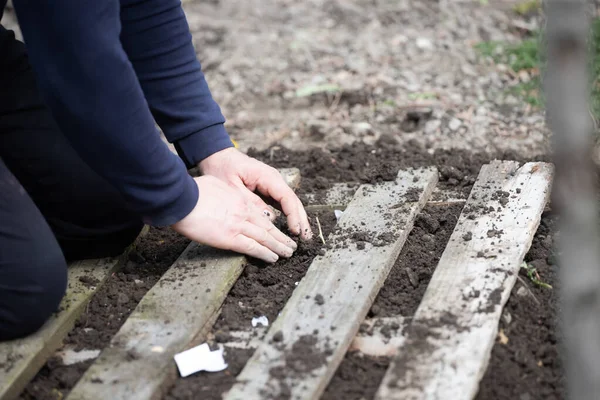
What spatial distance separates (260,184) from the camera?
2508mm

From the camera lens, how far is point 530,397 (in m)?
1.85

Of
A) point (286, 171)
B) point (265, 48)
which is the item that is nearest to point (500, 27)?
point (265, 48)

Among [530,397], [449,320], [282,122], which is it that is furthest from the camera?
[282,122]

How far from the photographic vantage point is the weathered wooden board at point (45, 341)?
1.99 meters

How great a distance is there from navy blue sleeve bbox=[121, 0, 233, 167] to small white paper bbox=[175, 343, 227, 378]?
0.76 metres

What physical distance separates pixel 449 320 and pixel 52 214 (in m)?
1.33

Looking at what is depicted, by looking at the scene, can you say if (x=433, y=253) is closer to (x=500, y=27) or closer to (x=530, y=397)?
(x=530, y=397)

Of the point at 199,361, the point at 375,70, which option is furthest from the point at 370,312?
the point at 375,70

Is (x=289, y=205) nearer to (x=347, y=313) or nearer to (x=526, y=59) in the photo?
(x=347, y=313)

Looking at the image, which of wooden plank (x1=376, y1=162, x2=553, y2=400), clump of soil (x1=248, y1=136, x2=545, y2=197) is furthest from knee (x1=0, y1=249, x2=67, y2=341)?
clump of soil (x1=248, y1=136, x2=545, y2=197)

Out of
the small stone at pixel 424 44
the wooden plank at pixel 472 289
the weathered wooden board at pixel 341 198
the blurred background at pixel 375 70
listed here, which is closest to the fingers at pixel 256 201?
the weathered wooden board at pixel 341 198

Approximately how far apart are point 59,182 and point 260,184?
0.63m

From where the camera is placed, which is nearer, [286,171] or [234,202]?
[234,202]

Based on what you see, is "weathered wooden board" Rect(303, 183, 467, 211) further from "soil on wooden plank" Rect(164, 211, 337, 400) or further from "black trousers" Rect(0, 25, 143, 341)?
"black trousers" Rect(0, 25, 143, 341)
